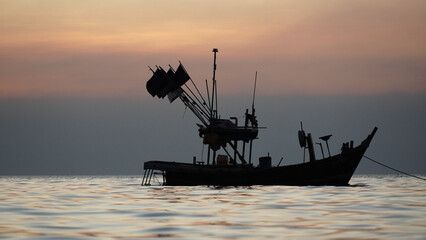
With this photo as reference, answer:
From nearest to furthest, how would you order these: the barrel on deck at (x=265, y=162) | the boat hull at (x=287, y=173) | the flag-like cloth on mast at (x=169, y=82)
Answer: the boat hull at (x=287, y=173) < the barrel on deck at (x=265, y=162) < the flag-like cloth on mast at (x=169, y=82)

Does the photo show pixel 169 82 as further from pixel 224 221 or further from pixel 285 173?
pixel 224 221

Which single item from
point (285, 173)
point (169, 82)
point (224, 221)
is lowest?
point (224, 221)

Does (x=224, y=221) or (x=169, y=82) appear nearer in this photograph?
(x=224, y=221)

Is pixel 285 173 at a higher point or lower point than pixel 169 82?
lower

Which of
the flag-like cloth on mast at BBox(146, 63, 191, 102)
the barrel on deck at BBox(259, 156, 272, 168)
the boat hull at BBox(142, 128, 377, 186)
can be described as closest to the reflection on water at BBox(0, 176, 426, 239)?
the boat hull at BBox(142, 128, 377, 186)

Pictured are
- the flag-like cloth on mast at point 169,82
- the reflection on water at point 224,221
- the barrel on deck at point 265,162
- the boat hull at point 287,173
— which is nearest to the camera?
the reflection on water at point 224,221

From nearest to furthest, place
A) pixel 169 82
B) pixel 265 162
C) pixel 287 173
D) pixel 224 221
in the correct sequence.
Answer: pixel 224 221 → pixel 287 173 → pixel 265 162 → pixel 169 82

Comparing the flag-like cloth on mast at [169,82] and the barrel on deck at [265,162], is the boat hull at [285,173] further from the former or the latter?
the flag-like cloth on mast at [169,82]

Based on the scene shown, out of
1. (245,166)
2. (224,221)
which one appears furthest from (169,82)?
(224,221)

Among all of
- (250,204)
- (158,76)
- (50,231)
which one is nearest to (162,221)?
(50,231)

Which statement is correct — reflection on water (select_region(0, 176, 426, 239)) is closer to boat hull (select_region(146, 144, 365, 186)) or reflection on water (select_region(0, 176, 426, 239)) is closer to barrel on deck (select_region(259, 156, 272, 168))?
boat hull (select_region(146, 144, 365, 186))

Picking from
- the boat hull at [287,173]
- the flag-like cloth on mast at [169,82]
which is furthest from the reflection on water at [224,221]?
the flag-like cloth on mast at [169,82]

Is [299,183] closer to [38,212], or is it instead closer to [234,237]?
[38,212]

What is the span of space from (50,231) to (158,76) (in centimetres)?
4078
